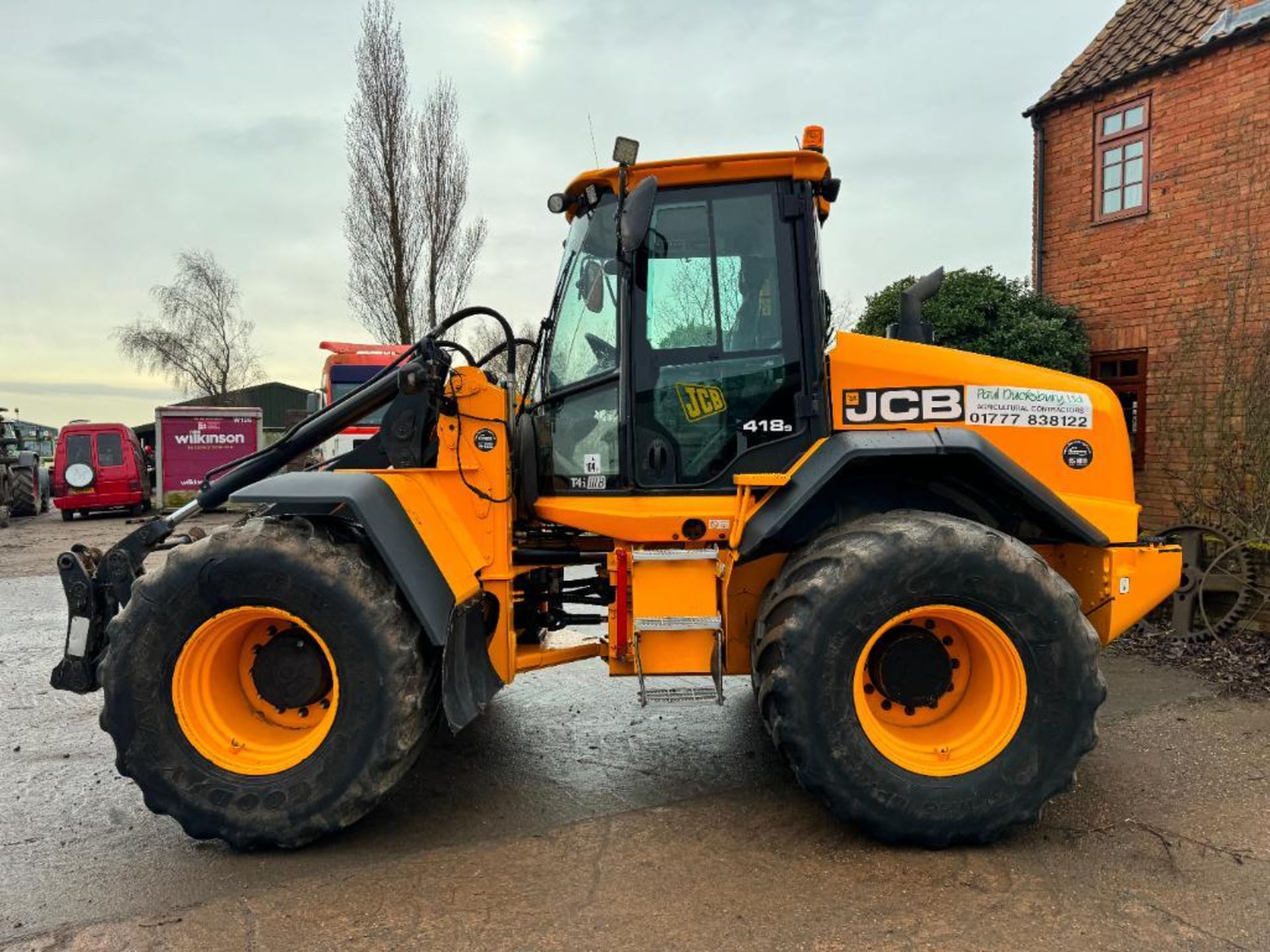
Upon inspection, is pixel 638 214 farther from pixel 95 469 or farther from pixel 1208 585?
pixel 95 469

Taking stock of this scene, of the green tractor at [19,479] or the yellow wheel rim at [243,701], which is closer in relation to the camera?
the yellow wheel rim at [243,701]

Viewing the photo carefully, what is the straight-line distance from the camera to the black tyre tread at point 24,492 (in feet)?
73.6

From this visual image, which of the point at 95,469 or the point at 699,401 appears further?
the point at 95,469

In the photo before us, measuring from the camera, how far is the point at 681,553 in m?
3.73

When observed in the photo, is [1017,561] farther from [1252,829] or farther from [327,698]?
[327,698]

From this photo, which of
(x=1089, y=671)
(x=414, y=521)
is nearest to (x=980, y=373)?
(x=1089, y=671)

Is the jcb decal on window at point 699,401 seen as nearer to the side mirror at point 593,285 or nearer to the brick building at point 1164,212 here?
the side mirror at point 593,285

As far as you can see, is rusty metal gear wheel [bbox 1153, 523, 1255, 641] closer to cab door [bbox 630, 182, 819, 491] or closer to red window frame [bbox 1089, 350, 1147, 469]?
red window frame [bbox 1089, 350, 1147, 469]

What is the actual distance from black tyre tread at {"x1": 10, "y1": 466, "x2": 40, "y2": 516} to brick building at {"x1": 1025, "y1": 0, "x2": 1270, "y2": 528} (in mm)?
23739

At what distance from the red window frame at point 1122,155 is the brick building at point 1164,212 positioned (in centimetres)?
1

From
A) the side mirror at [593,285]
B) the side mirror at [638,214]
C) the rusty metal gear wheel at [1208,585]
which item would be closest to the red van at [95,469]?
the side mirror at [593,285]

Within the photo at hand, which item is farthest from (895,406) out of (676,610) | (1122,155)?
(1122,155)

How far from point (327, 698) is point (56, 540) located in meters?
15.3

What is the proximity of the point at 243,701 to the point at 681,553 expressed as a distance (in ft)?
6.25
